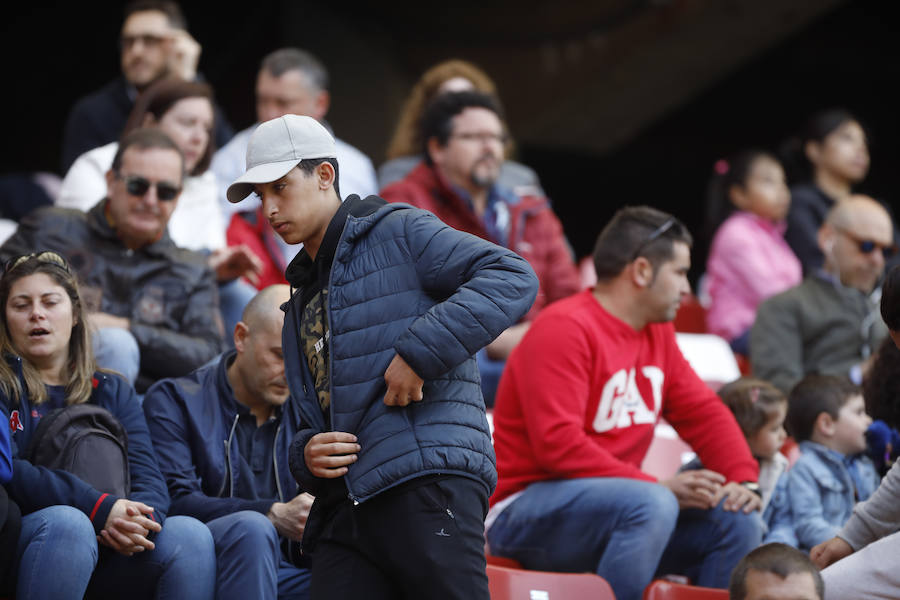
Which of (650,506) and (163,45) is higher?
(163,45)

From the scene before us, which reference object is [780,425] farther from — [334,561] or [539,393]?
[334,561]

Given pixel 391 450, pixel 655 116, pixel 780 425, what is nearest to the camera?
pixel 391 450

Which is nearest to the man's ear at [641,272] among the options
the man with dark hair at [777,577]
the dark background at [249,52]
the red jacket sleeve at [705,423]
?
the red jacket sleeve at [705,423]

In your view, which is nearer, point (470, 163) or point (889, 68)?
point (470, 163)

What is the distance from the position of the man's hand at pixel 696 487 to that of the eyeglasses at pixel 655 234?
0.71 metres

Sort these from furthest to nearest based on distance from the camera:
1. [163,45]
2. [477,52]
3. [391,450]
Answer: [477,52]
[163,45]
[391,450]

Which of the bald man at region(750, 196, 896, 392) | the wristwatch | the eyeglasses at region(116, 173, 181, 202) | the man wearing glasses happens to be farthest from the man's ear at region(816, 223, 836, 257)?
the eyeglasses at region(116, 173, 181, 202)

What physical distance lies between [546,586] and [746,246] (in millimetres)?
3162

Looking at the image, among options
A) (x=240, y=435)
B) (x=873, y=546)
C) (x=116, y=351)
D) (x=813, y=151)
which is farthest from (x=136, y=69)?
(x=873, y=546)

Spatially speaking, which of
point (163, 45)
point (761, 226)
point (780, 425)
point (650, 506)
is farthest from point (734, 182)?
point (650, 506)

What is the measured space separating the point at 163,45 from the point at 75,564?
3397 mm

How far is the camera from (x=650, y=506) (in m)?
3.58

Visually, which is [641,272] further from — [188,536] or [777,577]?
[188,536]

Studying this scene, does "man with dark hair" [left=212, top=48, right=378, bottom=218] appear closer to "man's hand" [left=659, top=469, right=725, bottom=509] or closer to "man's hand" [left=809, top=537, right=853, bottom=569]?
"man's hand" [left=659, top=469, right=725, bottom=509]
